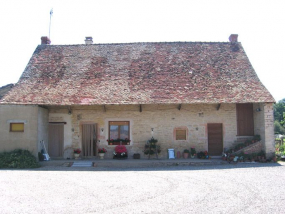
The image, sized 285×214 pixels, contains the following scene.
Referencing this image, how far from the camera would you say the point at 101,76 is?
15969 mm

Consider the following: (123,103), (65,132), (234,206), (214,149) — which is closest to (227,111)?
(214,149)

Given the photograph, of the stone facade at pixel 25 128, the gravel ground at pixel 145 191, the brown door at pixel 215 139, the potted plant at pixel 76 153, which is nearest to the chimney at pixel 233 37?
the brown door at pixel 215 139

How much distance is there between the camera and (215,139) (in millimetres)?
15195

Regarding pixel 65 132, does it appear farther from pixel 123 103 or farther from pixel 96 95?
pixel 123 103

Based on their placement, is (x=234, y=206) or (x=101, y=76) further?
(x=101, y=76)

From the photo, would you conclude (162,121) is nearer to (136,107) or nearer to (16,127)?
(136,107)

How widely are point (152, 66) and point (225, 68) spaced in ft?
13.1

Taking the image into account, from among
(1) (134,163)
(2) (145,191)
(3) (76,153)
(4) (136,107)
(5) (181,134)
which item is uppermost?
(4) (136,107)

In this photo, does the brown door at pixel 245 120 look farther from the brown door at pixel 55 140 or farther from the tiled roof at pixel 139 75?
the brown door at pixel 55 140

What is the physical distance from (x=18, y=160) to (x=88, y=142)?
11.5ft

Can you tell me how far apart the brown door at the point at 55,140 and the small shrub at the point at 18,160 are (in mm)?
1951

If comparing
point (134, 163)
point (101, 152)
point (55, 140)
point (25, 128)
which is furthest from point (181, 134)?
point (25, 128)

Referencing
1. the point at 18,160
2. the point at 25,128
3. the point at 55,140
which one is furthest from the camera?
the point at 55,140

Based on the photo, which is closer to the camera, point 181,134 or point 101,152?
point 101,152
